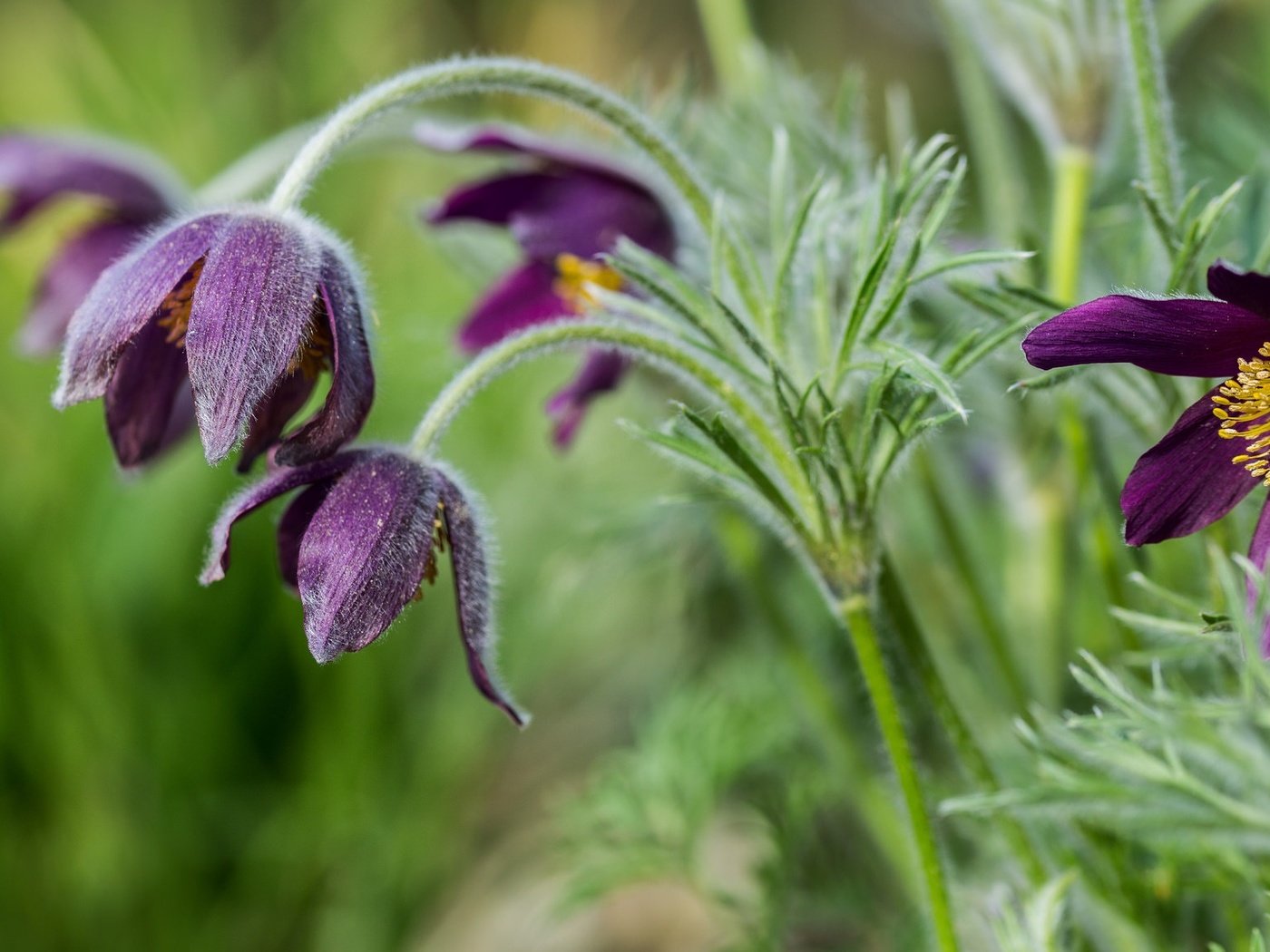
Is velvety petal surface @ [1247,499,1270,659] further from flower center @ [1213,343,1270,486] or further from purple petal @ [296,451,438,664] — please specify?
purple petal @ [296,451,438,664]

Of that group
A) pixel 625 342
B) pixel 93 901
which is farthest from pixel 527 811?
pixel 625 342

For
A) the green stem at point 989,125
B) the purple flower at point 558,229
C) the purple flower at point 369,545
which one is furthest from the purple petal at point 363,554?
the green stem at point 989,125

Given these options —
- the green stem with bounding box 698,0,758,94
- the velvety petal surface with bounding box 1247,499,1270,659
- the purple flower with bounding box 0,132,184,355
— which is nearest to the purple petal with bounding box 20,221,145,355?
the purple flower with bounding box 0,132,184,355

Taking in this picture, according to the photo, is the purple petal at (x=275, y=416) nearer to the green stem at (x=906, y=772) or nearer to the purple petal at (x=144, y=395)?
the purple petal at (x=144, y=395)

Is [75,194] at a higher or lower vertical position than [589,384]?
higher

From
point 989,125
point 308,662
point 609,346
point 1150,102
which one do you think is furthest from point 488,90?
point 308,662

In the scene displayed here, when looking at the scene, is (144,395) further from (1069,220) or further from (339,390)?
(1069,220)

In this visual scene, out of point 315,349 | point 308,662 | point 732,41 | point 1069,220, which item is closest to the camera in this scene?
point 315,349
